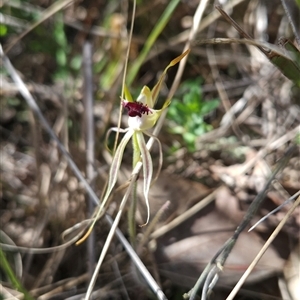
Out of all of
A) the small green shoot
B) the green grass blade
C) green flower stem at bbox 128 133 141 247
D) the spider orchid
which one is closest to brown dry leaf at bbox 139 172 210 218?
the small green shoot

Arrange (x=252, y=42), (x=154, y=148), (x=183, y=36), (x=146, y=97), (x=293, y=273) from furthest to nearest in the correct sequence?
(x=183, y=36) < (x=154, y=148) < (x=293, y=273) < (x=146, y=97) < (x=252, y=42)

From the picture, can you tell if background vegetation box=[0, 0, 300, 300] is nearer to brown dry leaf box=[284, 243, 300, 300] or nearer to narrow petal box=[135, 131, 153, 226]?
brown dry leaf box=[284, 243, 300, 300]

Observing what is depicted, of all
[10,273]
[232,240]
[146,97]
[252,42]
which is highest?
[252,42]

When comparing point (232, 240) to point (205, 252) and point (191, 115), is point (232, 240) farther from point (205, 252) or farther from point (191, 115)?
point (191, 115)

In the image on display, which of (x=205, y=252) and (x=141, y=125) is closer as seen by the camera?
(x=141, y=125)

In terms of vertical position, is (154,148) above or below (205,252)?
above

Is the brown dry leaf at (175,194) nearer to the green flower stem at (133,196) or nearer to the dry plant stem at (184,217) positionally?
the dry plant stem at (184,217)

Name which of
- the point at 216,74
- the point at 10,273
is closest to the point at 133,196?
the point at 10,273

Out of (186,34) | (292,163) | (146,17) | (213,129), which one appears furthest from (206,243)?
(146,17)

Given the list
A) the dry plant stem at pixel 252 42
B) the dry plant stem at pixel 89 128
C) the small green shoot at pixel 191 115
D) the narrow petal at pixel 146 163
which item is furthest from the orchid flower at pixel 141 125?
the small green shoot at pixel 191 115
